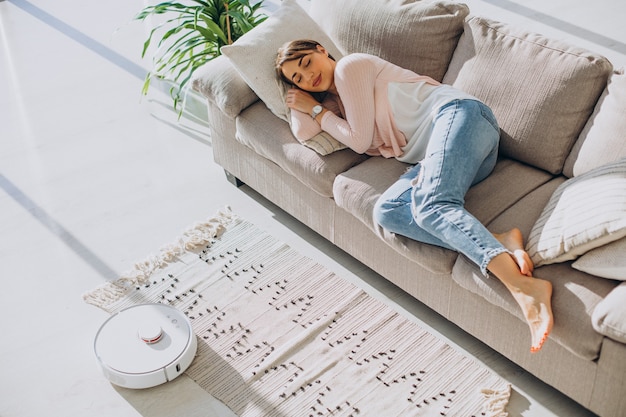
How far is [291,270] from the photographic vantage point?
296 cm

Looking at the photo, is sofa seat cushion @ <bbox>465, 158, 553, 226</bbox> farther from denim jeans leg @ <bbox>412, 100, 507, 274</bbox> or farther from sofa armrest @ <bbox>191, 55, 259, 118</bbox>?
sofa armrest @ <bbox>191, 55, 259, 118</bbox>

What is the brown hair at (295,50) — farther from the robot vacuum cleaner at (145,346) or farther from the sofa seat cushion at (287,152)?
the robot vacuum cleaner at (145,346)

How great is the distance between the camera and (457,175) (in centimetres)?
252

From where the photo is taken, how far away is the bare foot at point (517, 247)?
7.50 ft

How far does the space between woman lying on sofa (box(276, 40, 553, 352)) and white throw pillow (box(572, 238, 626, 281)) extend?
135 millimetres

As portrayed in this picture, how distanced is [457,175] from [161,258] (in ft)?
4.06

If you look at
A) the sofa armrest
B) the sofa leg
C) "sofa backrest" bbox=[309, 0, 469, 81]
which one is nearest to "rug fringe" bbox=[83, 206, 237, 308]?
the sofa leg

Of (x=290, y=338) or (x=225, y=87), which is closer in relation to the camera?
(x=290, y=338)

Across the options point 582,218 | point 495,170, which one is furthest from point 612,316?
point 495,170

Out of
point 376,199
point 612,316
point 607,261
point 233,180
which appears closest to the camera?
point 612,316

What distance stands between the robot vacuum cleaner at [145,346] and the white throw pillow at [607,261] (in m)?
1.30

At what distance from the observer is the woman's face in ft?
9.26

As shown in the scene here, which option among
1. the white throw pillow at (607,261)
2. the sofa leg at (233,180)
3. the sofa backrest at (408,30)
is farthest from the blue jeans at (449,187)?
the sofa leg at (233,180)

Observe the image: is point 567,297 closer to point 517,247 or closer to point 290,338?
point 517,247
